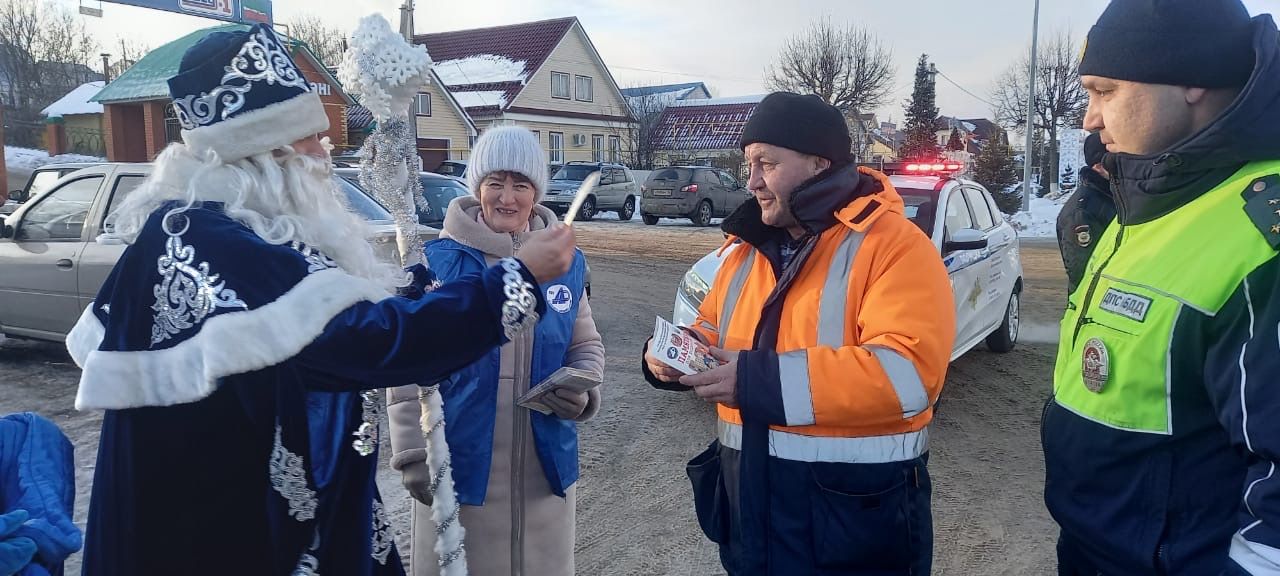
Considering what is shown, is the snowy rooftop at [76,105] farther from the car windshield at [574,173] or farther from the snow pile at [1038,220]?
the snow pile at [1038,220]

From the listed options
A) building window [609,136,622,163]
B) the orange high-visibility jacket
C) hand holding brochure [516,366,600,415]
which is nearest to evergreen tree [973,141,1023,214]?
building window [609,136,622,163]

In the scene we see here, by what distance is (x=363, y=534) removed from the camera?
181 centimetres

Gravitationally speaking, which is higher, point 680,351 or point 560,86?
point 560,86

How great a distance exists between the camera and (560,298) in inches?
103

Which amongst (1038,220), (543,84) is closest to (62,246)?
(1038,220)

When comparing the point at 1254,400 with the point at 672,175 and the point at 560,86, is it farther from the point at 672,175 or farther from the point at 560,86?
the point at 560,86

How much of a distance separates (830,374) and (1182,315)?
705 mm

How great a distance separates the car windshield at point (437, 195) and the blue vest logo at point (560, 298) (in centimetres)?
535

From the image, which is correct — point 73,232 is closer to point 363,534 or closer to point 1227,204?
point 363,534

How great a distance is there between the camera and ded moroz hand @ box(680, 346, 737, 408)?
1.95m

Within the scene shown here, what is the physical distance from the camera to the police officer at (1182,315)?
130cm

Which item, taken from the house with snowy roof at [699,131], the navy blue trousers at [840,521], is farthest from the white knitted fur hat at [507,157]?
the house with snowy roof at [699,131]

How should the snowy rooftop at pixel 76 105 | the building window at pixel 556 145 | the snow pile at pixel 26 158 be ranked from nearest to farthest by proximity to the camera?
1. the snow pile at pixel 26 158
2. the snowy rooftop at pixel 76 105
3. the building window at pixel 556 145

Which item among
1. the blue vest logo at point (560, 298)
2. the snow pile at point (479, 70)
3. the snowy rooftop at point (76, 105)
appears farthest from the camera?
the snow pile at point (479, 70)
